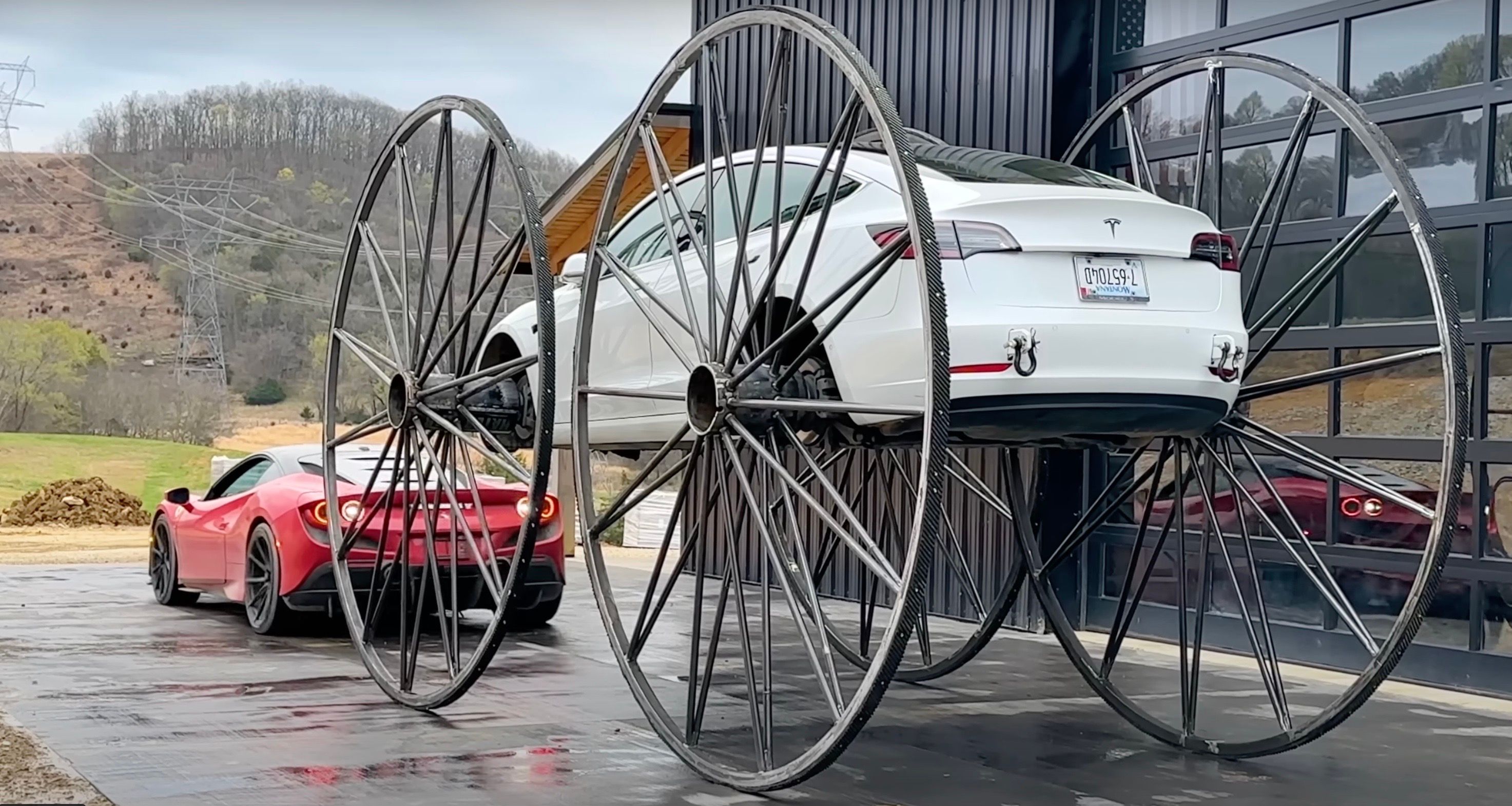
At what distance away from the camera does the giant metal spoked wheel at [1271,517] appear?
286 inches

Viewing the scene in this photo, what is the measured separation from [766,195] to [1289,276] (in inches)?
167

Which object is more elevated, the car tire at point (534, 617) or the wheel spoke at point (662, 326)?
the wheel spoke at point (662, 326)

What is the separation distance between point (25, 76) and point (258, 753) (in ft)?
186

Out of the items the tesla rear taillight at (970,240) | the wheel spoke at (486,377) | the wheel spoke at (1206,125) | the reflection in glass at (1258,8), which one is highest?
the reflection in glass at (1258,8)

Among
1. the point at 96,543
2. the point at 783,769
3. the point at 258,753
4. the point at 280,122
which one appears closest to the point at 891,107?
the point at 783,769

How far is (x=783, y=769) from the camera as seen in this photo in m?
6.46

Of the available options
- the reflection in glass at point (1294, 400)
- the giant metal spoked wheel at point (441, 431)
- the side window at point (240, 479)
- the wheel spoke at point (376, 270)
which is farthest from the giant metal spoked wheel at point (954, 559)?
the side window at point (240, 479)

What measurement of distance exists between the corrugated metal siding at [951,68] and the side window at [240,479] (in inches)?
211

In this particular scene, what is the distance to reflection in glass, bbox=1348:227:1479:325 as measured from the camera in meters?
10.1

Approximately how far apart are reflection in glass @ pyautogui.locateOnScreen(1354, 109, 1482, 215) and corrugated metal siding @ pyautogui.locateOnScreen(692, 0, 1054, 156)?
2.66 meters

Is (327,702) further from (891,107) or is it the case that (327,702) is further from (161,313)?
(161,313)

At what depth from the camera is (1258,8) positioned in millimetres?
11562

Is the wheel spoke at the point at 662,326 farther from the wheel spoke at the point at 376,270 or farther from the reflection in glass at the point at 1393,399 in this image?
the reflection in glass at the point at 1393,399

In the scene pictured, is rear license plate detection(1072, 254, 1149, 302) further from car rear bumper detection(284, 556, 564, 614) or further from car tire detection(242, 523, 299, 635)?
car tire detection(242, 523, 299, 635)
